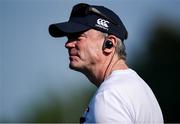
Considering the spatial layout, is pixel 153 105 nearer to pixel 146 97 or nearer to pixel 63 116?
pixel 146 97

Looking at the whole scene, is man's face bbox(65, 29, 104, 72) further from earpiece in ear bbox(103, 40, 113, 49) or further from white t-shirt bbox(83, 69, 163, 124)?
white t-shirt bbox(83, 69, 163, 124)

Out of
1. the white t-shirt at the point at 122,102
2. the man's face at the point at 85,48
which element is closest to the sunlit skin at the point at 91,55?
the man's face at the point at 85,48

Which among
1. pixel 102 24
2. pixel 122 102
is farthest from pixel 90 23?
pixel 122 102

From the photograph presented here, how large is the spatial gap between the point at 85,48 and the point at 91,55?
8cm

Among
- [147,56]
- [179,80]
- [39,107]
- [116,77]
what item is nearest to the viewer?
[116,77]

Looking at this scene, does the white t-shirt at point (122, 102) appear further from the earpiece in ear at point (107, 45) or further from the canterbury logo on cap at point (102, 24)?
the canterbury logo on cap at point (102, 24)

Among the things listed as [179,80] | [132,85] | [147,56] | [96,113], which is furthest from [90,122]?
[147,56]

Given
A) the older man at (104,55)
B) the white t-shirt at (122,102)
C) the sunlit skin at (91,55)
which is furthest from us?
the sunlit skin at (91,55)

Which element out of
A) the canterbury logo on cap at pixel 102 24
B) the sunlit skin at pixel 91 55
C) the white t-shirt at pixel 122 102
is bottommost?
the white t-shirt at pixel 122 102

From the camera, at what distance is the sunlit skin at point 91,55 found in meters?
4.82

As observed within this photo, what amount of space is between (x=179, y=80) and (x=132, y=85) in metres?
20.0

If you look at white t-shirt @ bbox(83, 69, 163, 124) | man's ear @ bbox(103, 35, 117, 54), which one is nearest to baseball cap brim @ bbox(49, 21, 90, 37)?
man's ear @ bbox(103, 35, 117, 54)

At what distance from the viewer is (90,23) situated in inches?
193

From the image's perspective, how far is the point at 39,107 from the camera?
33156 millimetres
